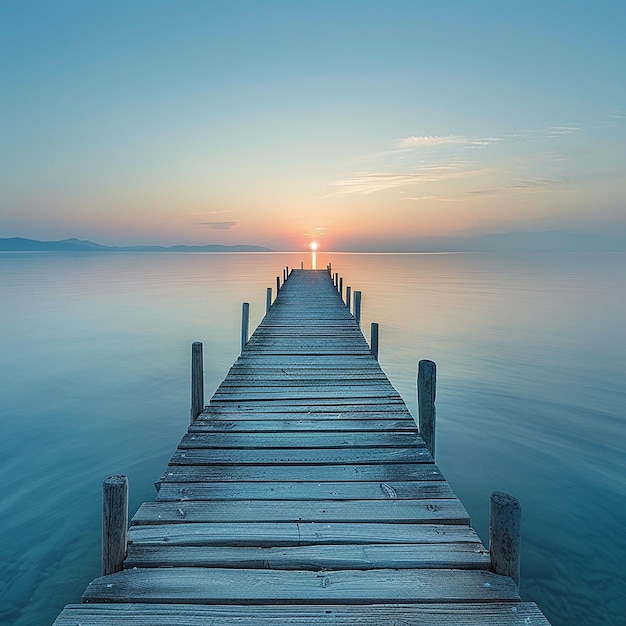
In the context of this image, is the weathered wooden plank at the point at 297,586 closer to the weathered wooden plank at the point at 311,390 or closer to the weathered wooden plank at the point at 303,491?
the weathered wooden plank at the point at 303,491

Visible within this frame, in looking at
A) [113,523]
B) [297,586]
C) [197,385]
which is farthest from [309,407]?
[113,523]

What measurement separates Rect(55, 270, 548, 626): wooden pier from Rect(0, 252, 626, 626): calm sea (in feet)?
9.38

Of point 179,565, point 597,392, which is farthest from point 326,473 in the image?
point 597,392

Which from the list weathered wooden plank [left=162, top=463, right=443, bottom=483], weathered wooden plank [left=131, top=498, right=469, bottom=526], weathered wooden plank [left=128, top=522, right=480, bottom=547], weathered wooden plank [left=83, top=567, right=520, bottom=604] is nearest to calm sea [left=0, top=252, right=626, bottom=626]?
weathered wooden plank [left=162, top=463, right=443, bottom=483]

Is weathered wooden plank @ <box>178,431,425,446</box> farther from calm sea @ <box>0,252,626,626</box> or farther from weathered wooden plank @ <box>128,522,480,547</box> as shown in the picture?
calm sea @ <box>0,252,626,626</box>

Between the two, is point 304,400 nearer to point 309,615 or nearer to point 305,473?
point 305,473

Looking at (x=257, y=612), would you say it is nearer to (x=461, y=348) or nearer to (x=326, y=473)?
(x=326, y=473)

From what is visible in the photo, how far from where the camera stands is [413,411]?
11.8 meters

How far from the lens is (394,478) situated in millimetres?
4156

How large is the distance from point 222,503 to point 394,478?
1.61 metres

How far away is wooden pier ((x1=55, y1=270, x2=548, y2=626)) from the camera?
8.54ft

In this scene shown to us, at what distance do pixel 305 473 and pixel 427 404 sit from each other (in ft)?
6.50

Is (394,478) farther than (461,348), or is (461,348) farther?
(461,348)

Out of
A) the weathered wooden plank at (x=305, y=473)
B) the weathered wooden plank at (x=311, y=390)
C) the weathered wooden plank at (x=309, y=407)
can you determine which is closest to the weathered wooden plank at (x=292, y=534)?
the weathered wooden plank at (x=305, y=473)
